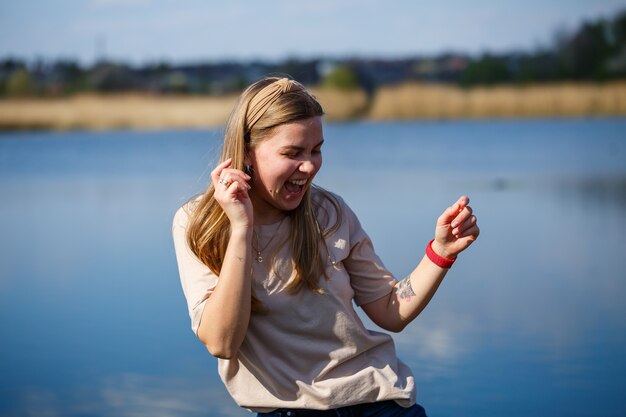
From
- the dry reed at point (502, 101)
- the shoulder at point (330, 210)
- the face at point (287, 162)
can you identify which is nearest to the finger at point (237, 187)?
the face at point (287, 162)

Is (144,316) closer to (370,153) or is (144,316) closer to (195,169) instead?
(195,169)

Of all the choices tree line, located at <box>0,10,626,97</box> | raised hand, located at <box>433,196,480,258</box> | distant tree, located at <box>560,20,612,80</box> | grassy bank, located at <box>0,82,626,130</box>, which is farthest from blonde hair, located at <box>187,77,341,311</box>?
distant tree, located at <box>560,20,612,80</box>

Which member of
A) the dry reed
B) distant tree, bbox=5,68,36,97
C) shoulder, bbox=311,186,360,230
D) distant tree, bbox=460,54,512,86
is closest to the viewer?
shoulder, bbox=311,186,360,230

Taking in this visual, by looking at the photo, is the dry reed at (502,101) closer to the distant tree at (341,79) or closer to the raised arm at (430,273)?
the distant tree at (341,79)

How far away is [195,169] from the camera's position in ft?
39.3

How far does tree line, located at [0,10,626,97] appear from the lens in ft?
86.7

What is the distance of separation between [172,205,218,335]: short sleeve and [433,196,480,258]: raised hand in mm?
445

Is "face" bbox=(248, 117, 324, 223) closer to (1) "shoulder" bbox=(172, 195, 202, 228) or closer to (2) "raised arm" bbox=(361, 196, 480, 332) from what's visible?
(1) "shoulder" bbox=(172, 195, 202, 228)

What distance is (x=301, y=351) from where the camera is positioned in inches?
80.1

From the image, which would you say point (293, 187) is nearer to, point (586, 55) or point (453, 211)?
point (453, 211)

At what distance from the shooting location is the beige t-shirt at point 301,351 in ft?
6.60

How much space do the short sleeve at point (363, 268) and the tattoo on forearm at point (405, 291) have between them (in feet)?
0.06

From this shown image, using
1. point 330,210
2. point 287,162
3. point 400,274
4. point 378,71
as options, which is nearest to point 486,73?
point 378,71

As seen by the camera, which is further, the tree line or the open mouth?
the tree line
